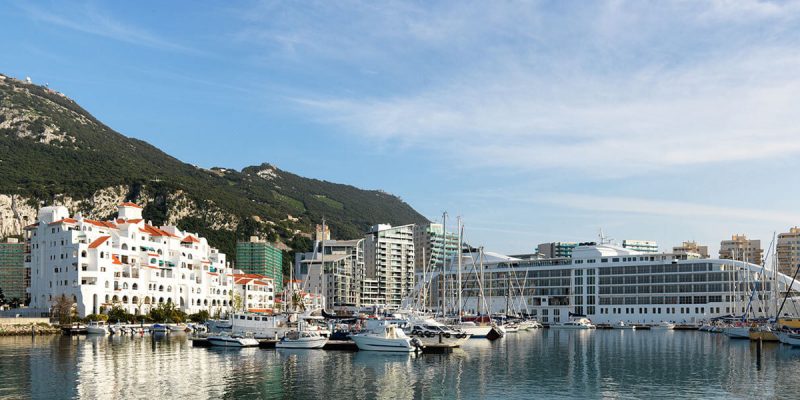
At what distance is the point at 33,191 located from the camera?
19738 cm

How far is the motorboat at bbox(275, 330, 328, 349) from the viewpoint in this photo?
81312 mm

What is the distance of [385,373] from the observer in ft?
191

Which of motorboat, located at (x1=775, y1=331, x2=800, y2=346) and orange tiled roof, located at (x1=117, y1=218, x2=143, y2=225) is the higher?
orange tiled roof, located at (x1=117, y1=218, x2=143, y2=225)

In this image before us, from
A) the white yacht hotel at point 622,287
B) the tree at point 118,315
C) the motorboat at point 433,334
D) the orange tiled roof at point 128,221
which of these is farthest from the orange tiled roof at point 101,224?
the motorboat at point 433,334

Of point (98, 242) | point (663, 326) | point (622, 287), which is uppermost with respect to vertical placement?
point (98, 242)

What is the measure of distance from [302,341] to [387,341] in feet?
35.0

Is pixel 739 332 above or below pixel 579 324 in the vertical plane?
above

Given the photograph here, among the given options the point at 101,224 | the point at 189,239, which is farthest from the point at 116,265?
the point at 189,239

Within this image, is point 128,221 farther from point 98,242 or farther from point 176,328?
point 176,328

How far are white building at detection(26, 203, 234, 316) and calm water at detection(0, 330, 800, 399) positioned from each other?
135ft

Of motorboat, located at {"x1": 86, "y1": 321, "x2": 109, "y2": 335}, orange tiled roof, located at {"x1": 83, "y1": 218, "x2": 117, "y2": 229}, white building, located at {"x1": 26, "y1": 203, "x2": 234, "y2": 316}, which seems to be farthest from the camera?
orange tiled roof, located at {"x1": 83, "y1": 218, "x2": 117, "y2": 229}

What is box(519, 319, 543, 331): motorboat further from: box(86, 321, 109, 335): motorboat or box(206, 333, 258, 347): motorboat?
box(86, 321, 109, 335): motorboat

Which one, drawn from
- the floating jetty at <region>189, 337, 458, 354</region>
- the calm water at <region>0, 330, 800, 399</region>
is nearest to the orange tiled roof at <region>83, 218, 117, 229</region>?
the calm water at <region>0, 330, 800, 399</region>

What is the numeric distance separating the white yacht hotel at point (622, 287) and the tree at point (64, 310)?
6860 centimetres
